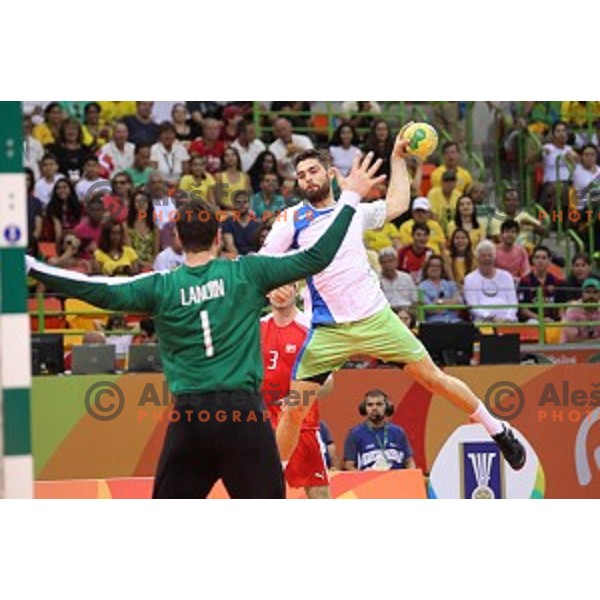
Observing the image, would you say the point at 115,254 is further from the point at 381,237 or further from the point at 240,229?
the point at 381,237

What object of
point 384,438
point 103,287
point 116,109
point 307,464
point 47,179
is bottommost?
point 307,464

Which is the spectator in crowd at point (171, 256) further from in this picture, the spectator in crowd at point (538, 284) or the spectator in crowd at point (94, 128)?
the spectator in crowd at point (538, 284)

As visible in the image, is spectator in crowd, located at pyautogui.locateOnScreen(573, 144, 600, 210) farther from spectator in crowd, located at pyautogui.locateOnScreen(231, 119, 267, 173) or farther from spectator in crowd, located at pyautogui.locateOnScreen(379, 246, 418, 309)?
spectator in crowd, located at pyautogui.locateOnScreen(231, 119, 267, 173)

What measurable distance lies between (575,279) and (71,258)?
306 cm

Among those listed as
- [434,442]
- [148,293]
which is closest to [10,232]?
[148,293]

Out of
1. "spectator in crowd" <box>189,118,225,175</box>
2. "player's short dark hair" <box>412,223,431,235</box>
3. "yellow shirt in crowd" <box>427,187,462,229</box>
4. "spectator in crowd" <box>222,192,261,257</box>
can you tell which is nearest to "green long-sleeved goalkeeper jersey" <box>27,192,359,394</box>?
"spectator in crowd" <box>222,192,261,257</box>

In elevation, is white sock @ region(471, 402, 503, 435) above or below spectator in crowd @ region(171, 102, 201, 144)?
below

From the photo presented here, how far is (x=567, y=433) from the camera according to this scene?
13008mm

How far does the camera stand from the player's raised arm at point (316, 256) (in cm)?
1089

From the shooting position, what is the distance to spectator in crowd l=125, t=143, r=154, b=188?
13.0 m

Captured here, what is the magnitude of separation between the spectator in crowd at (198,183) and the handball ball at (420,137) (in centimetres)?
121

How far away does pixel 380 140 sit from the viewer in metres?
12.8

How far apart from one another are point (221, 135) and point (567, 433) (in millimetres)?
2717

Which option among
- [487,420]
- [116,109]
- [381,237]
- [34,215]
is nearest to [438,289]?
[381,237]
